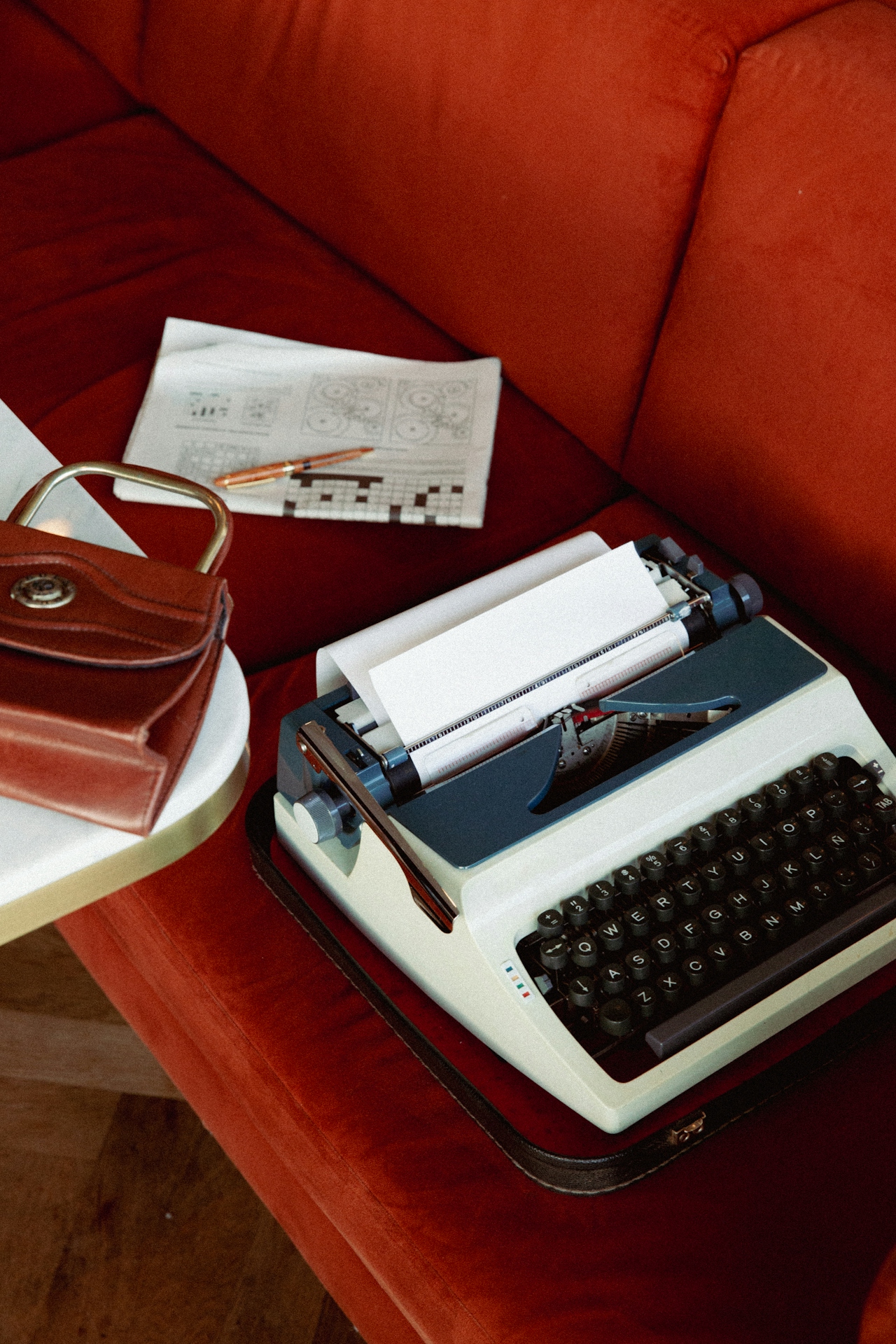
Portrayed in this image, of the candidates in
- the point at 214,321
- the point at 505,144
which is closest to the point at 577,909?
the point at 505,144

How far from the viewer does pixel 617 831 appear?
877 millimetres

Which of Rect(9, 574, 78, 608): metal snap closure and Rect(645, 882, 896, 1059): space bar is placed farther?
Rect(645, 882, 896, 1059): space bar

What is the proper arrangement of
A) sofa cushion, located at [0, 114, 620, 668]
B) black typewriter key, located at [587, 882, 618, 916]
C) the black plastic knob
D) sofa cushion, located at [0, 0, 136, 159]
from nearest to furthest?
black typewriter key, located at [587, 882, 618, 916] → the black plastic knob → sofa cushion, located at [0, 114, 620, 668] → sofa cushion, located at [0, 0, 136, 159]

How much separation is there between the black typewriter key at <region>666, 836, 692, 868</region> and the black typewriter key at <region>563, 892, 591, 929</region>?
0.09 m

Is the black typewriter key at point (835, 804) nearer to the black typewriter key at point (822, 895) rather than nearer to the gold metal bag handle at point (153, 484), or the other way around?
the black typewriter key at point (822, 895)

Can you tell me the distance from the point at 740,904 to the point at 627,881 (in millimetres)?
97

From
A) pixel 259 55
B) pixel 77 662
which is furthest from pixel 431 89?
pixel 77 662

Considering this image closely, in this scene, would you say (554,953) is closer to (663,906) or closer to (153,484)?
(663,906)

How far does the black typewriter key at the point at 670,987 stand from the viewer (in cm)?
86

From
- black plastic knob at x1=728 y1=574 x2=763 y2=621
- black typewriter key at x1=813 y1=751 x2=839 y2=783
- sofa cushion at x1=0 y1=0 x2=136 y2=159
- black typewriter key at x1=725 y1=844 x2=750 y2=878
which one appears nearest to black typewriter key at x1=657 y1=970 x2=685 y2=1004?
black typewriter key at x1=725 y1=844 x2=750 y2=878

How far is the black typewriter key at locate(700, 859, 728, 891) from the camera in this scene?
0.90 m

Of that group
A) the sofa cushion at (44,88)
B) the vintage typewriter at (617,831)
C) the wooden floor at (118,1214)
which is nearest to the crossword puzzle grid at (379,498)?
the vintage typewriter at (617,831)

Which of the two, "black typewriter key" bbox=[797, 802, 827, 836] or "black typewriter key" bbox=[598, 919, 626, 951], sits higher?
"black typewriter key" bbox=[797, 802, 827, 836]

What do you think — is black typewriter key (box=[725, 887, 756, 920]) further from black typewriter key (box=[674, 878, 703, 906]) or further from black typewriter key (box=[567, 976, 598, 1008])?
black typewriter key (box=[567, 976, 598, 1008])
